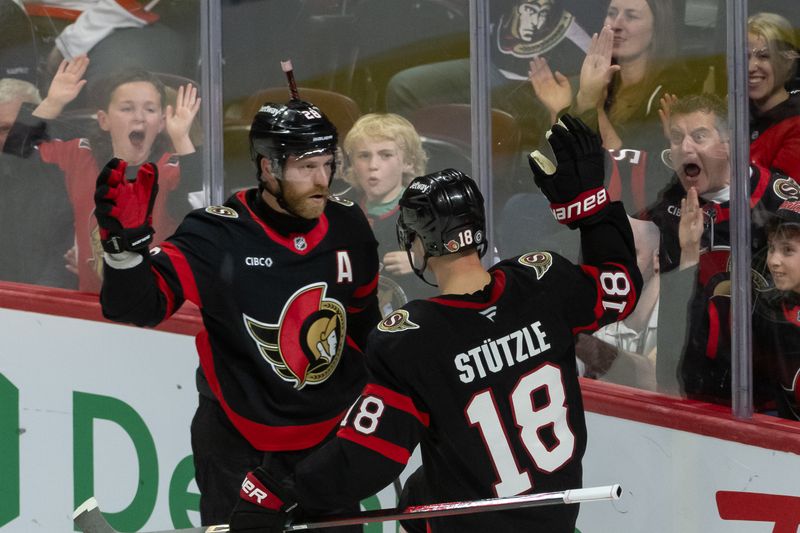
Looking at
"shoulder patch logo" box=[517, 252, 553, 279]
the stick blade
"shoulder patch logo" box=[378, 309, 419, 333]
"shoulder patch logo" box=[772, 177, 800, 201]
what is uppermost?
"shoulder patch logo" box=[772, 177, 800, 201]

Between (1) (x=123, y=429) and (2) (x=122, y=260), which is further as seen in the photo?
(1) (x=123, y=429)

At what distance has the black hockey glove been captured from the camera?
205 cm

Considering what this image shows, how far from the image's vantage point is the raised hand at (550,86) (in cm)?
268

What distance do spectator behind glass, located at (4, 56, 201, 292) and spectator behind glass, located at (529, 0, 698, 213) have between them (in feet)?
4.08

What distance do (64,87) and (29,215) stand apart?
422 mm

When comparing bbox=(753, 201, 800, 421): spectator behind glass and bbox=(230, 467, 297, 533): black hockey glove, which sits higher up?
bbox=(753, 201, 800, 421): spectator behind glass

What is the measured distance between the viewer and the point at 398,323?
78.8 inches

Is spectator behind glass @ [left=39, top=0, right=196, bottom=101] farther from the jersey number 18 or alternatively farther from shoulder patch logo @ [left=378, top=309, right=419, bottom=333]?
the jersey number 18

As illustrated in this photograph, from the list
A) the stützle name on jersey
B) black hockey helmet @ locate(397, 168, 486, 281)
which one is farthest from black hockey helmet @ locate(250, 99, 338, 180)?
the stützle name on jersey

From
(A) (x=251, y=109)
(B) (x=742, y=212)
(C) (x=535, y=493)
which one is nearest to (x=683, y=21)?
(B) (x=742, y=212)

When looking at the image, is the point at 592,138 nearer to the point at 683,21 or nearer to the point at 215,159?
the point at 683,21

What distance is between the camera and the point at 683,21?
2.46 meters

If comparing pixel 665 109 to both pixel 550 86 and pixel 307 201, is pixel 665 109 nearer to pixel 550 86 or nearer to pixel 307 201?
pixel 550 86

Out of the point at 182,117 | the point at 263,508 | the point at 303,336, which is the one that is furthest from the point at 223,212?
the point at 182,117
